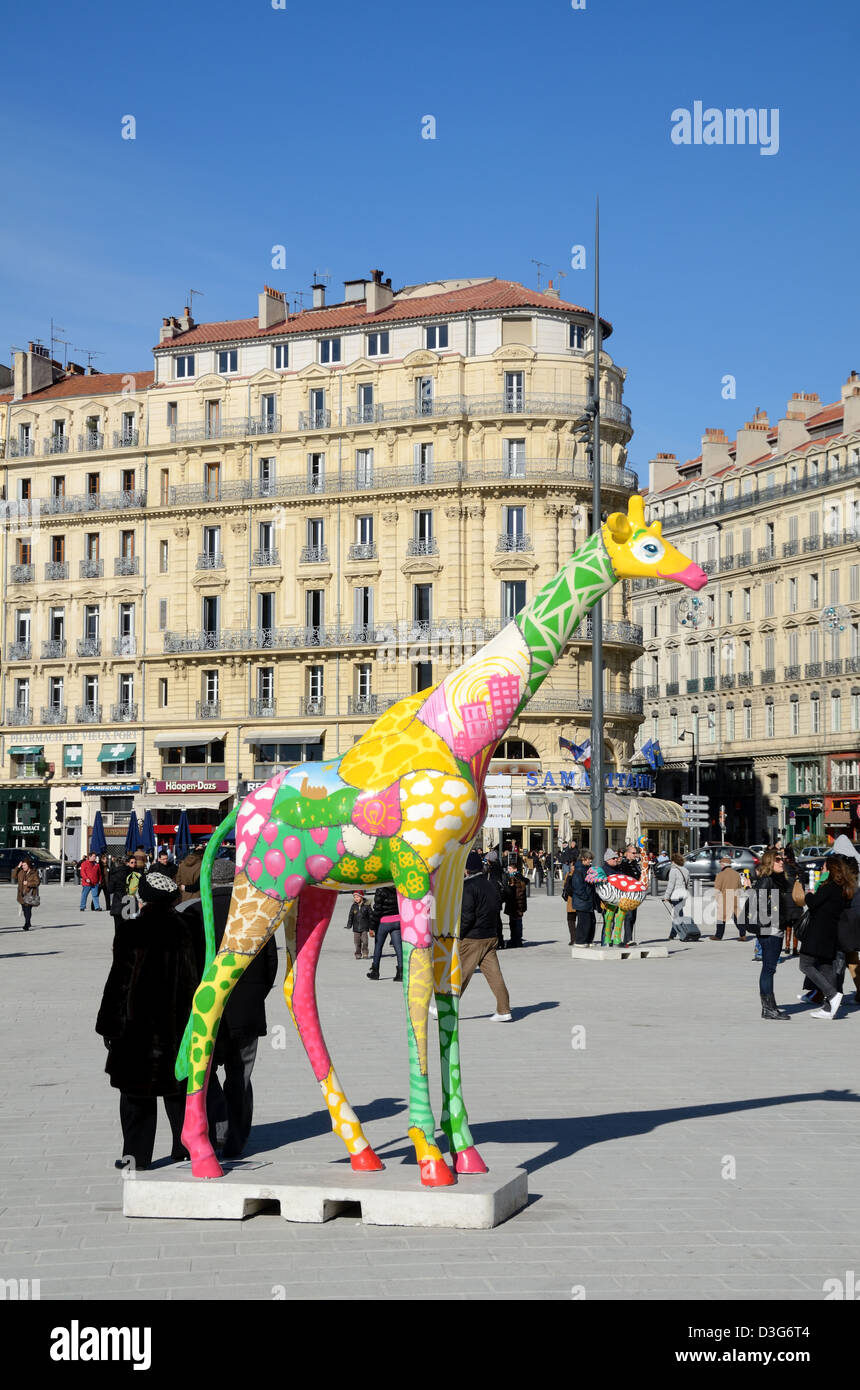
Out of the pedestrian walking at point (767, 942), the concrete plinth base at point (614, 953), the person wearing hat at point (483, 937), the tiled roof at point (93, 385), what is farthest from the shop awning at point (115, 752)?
the pedestrian walking at point (767, 942)

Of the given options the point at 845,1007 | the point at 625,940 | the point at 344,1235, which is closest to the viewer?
the point at 344,1235

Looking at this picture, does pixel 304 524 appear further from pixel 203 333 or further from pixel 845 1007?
pixel 845 1007

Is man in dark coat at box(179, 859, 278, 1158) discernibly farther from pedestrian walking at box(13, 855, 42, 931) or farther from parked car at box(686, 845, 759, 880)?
parked car at box(686, 845, 759, 880)

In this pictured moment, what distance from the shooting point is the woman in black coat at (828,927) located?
15.6 meters

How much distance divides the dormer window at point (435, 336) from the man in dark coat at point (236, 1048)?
4719cm

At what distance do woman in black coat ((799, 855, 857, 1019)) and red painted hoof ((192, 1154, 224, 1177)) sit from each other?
9429 millimetres

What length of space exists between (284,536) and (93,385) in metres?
12.2

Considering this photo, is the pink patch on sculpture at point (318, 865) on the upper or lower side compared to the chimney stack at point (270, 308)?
lower

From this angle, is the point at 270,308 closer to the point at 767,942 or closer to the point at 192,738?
the point at 192,738

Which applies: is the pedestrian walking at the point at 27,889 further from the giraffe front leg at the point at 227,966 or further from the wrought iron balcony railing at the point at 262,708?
the wrought iron balcony railing at the point at 262,708

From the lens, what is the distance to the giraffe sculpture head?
7879 mm
